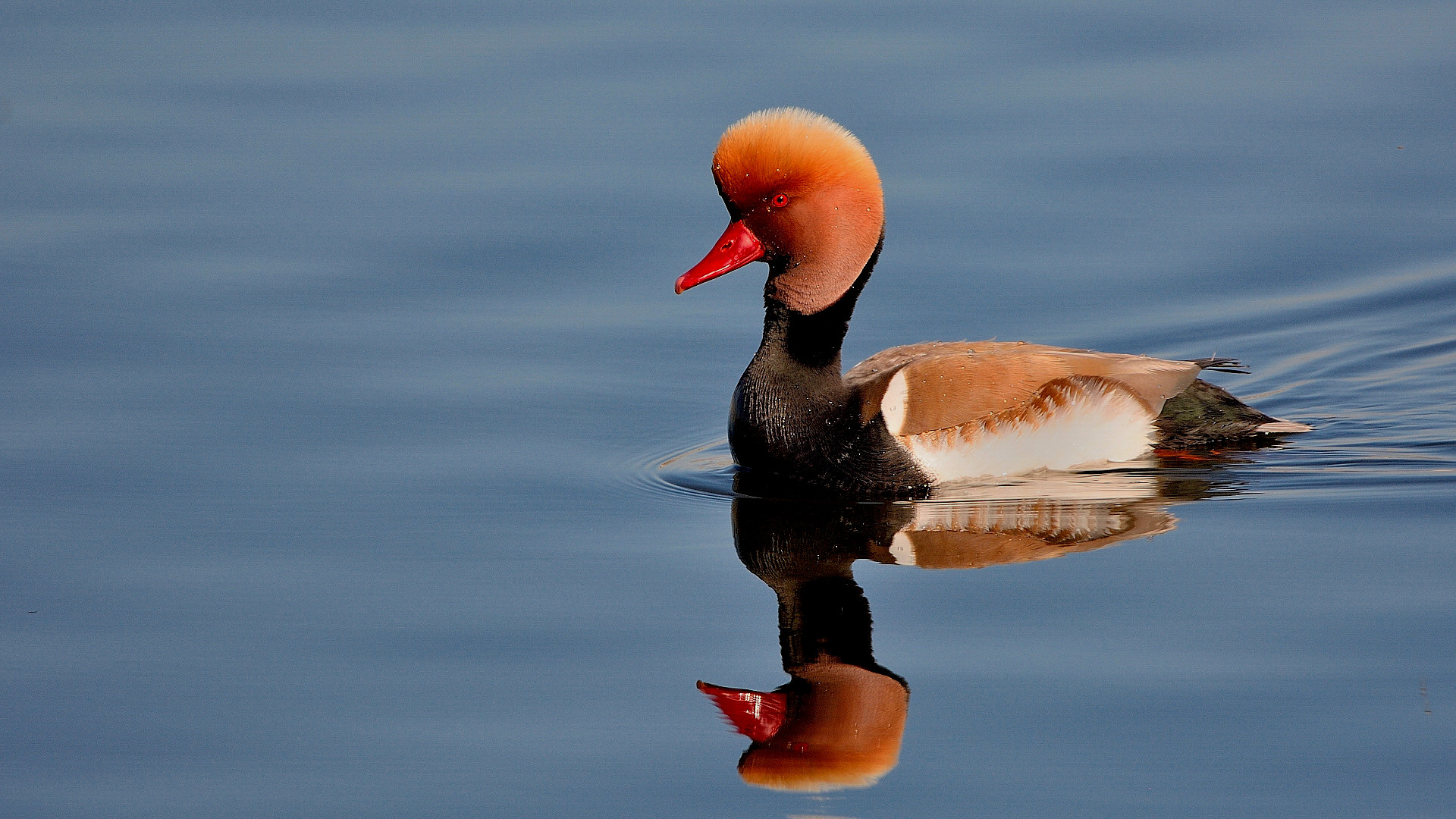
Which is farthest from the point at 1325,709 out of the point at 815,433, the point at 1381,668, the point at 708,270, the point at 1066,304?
the point at 1066,304

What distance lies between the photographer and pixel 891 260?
28.9ft

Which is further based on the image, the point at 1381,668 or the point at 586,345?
the point at 586,345

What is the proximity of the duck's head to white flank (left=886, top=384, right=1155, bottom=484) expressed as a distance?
73 centimetres

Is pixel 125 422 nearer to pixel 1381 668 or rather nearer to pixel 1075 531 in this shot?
pixel 1075 531

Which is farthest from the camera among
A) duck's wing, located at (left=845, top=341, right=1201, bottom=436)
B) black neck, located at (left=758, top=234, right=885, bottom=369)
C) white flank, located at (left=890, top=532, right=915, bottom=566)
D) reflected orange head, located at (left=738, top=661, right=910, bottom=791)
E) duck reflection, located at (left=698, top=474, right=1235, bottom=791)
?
black neck, located at (left=758, top=234, right=885, bottom=369)

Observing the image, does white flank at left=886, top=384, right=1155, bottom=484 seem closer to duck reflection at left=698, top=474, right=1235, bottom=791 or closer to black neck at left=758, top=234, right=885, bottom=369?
duck reflection at left=698, top=474, right=1235, bottom=791

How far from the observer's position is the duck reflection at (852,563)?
458cm

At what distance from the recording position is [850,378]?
22.8ft

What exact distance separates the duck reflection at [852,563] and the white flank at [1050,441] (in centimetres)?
13

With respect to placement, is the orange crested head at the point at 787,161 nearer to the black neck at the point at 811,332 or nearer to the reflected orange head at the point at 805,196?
the reflected orange head at the point at 805,196

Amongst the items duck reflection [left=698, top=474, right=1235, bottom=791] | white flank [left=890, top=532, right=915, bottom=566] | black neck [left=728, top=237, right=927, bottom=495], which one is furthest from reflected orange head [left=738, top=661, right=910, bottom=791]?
black neck [left=728, top=237, right=927, bottom=495]

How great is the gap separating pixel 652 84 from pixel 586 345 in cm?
272

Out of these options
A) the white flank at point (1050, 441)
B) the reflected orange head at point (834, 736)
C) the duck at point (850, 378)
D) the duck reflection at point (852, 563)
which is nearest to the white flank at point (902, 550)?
the duck reflection at point (852, 563)

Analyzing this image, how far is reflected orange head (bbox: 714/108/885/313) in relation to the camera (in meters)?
6.49
